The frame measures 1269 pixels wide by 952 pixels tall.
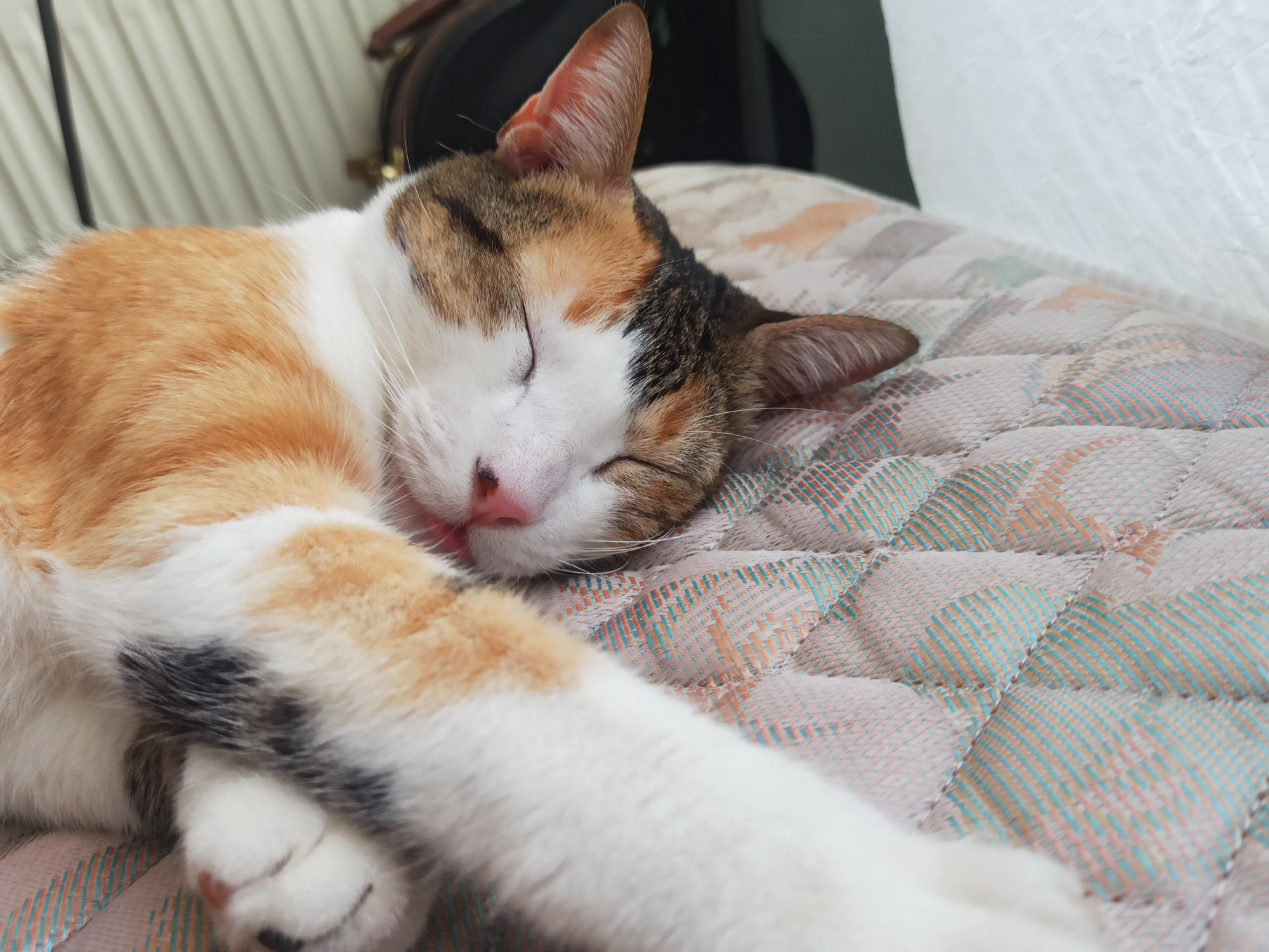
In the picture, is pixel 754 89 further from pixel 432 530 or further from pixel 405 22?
pixel 432 530

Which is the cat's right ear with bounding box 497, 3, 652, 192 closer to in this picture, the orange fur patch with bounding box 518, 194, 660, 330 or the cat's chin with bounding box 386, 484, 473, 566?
the orange fur patch with bounding box 518, 194, 660, 330

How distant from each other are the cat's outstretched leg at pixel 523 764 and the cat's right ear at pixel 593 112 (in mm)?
622

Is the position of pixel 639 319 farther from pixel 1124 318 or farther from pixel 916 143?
pixel 916 143

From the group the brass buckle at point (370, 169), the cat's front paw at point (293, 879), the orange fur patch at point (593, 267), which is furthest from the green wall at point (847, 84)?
the cat's front paw at point (293, 879)

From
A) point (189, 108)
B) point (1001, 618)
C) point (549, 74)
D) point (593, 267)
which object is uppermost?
point (189, 108)

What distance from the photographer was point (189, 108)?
185cm

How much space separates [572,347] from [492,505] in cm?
20

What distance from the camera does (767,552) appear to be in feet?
2.60

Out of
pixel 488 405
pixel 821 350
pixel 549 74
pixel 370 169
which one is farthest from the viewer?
pixel 370 169

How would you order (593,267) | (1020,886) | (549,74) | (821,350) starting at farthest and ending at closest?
(549,74) → (821,350) → (593,267) → (1020,886)

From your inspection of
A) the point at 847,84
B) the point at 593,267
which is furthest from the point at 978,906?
the point at 847,84

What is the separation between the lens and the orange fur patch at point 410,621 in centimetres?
51

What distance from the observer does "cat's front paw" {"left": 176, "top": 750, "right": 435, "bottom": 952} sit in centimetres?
49

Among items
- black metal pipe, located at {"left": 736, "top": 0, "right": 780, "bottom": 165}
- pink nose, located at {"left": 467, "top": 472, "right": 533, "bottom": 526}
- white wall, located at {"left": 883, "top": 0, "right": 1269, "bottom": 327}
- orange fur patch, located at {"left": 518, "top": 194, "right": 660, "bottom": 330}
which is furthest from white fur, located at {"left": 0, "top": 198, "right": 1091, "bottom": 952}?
black metal pipe, located at {"left": 736, "top": 0, "right": 780, "bottom": 165}
